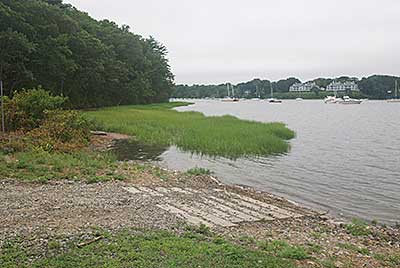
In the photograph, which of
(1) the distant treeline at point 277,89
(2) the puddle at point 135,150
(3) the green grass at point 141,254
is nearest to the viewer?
(3) the green grass at point 141,254

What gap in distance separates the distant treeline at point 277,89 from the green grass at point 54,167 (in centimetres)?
13978

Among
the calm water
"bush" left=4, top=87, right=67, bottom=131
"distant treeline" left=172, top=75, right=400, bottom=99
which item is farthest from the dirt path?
"distant treeline" left=172, top=75, right=400, bottom=99

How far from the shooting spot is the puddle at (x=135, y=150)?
18.3 metres

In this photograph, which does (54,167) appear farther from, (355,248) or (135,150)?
(355,248)

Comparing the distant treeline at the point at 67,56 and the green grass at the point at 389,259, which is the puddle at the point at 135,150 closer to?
the green grass at the point at 389,259

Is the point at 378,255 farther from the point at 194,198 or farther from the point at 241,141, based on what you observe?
the point at 241,141

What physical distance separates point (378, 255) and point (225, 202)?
409cm

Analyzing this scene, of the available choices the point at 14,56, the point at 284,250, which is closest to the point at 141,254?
the point at 284,250

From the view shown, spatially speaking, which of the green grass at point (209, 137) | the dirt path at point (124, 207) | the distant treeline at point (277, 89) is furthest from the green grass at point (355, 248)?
the distant treeline at point (277, 89)

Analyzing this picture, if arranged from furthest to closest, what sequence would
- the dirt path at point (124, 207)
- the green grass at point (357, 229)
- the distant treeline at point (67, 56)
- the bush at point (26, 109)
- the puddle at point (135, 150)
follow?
the distant treeline at point (67, 56) < the bush at point (26, 109) < the puddle at point (135, 150) < the green grass at point (357, 229) < the dirt path at point (124, 207)

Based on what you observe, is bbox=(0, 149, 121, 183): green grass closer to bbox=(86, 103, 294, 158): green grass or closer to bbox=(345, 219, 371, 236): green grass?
bbox=(345, 219, 371, 236): green grass

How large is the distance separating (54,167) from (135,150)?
7532 millimetres

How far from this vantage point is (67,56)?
38469mm

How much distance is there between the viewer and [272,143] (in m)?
23.2
